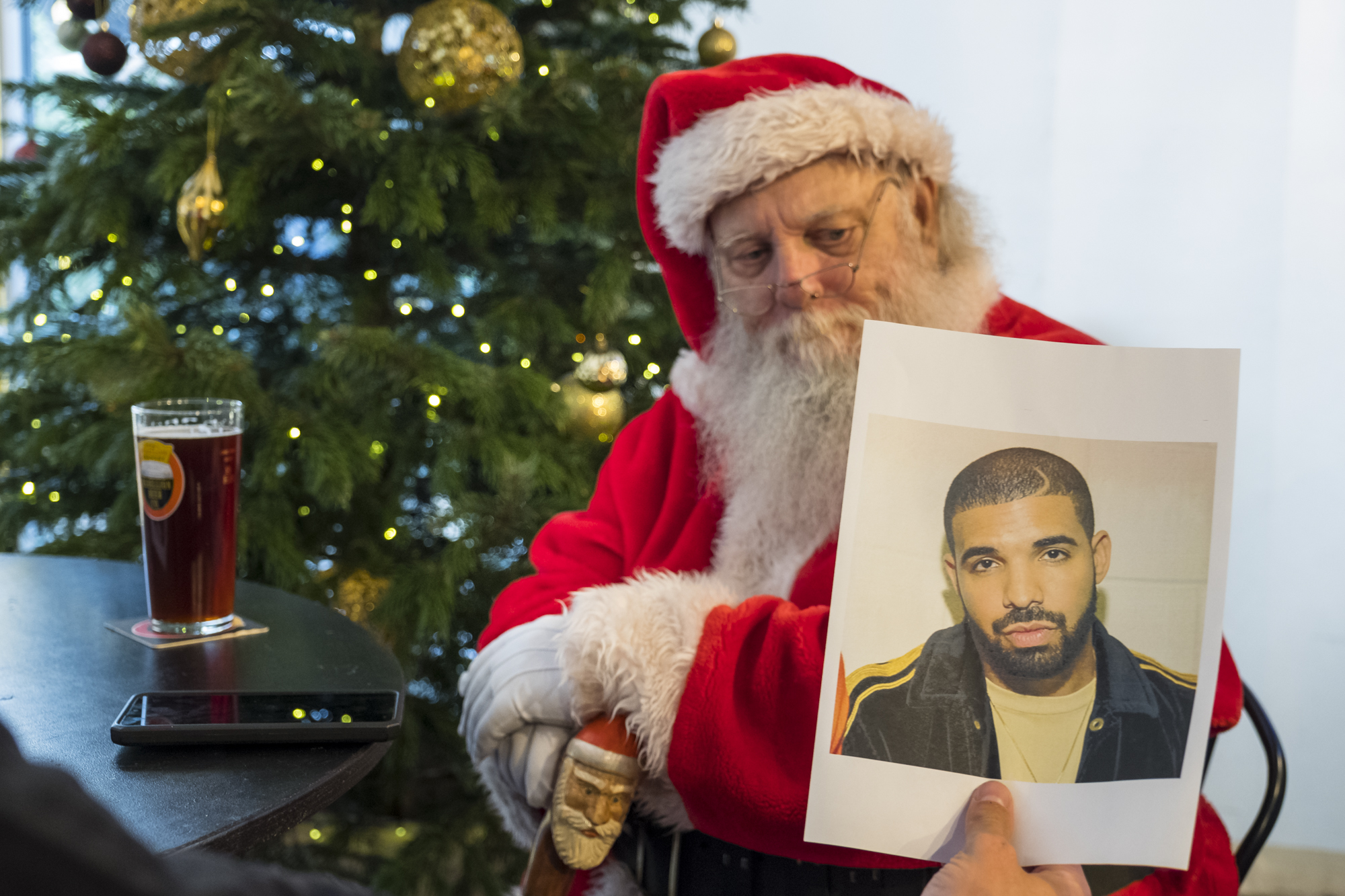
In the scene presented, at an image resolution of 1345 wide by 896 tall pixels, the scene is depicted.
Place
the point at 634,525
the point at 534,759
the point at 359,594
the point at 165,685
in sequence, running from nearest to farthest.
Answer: the point at 165,685 → the point at 534,759 → the point at 634,525 → the point at 359,594

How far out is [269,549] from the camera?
1498 mm

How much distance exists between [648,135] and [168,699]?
914mm

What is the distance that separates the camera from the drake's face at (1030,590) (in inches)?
22.3

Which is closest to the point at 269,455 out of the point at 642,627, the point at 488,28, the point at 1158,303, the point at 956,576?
the point at 488,28

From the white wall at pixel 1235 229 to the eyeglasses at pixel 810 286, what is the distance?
34.1 inches

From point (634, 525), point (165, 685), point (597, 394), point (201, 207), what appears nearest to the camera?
point (165, 685)

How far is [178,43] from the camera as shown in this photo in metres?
1.48

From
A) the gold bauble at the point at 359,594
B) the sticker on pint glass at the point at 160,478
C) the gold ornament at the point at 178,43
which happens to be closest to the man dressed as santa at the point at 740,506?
the sticker on pint glass at the point at 160,478

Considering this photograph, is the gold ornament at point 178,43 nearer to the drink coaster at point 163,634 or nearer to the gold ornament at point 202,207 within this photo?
the gold ornament at point 202,207

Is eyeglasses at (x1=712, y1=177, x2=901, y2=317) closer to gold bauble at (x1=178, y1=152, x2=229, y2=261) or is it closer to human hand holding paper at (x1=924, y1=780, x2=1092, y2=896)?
human hand holding paper at (x1=924, y1=780, x2=1092, y2=896)

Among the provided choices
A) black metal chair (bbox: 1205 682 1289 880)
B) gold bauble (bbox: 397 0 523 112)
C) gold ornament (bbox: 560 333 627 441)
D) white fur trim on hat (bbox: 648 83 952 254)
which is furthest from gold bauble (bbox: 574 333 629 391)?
black metal chair (bbox: 1205 682 1289 880)

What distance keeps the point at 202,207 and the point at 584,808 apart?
3.54 ft

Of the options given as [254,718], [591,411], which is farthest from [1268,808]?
[591,411]

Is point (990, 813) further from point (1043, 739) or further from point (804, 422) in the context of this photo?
point (804, 422)
